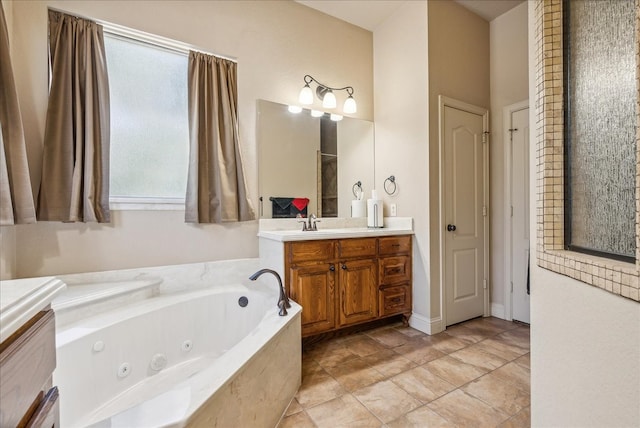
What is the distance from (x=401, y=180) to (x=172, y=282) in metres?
2.16

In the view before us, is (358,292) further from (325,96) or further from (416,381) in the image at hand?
(325,96)

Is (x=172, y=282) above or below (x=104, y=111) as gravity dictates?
below

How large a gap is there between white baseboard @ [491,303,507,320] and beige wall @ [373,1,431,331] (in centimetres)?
92

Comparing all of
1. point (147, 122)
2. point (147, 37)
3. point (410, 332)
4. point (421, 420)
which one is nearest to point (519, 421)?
point (421, 420)

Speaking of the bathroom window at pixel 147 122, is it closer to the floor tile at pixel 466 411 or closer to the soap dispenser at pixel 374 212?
the soap dispenser at pixel 374 212

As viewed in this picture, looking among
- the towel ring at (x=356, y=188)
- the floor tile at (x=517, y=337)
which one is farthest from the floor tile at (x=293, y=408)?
the towel ring at (x=356, y=188)

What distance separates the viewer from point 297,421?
1.49 metres

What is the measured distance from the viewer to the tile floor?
4.95ft

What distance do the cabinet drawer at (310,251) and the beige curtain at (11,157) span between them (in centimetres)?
149

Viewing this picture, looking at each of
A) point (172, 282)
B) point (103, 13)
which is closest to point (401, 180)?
point (172, 282)

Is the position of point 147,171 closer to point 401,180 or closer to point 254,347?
point 254,347

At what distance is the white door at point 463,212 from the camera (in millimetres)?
2691

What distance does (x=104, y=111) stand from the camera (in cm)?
191

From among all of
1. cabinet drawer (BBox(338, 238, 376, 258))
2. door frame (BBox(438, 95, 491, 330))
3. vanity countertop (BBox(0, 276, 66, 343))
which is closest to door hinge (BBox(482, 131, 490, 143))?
door frame (BBox(438, 95, 491, 330))
